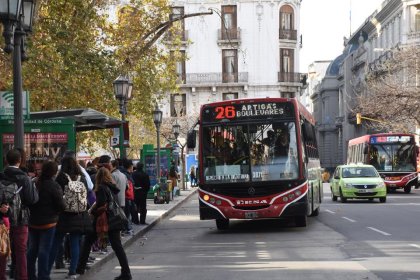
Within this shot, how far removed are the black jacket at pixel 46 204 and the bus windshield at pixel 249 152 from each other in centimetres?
1028

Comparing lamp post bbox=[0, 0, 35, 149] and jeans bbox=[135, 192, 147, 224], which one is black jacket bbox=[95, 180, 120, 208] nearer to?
lamp post bbox=[0, 0, 35, 149]

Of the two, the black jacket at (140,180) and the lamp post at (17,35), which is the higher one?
the lamp post at (17,35)

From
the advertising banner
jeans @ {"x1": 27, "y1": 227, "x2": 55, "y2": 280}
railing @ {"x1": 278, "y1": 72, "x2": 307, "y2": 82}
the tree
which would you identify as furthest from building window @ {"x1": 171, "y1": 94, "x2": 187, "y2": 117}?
jeans @ {"x1": 27, "y1": 227, "x2": 55, "y2": 280}

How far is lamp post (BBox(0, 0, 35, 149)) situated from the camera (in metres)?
12.6

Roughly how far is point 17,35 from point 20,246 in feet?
13.1

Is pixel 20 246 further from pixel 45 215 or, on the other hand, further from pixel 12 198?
pixel 12 198

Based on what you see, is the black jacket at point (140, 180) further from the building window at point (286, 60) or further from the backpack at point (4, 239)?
the building window at point (286, 60)

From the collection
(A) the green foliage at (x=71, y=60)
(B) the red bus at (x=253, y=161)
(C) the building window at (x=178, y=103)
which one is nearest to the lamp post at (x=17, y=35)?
(A) the green foliage at (x=71, y=60)

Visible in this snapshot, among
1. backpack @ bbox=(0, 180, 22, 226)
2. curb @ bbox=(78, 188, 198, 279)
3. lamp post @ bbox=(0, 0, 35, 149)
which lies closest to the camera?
backpack @ bbox=(0, 180, 22, 226)

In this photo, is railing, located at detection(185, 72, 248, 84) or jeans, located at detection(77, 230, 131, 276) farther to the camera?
railing, located at detection(185, 72, 248, 84)

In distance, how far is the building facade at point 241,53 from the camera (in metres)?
74.4

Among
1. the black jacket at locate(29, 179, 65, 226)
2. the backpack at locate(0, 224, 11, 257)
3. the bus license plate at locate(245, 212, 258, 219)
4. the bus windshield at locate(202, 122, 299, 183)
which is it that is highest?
the bus windshield at locate(202, 122, 299, 183)

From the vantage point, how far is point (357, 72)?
9931 centimetres

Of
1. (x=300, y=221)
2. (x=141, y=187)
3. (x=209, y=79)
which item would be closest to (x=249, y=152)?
(x=300, y=221)
